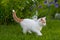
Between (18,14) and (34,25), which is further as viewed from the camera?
(18,14)

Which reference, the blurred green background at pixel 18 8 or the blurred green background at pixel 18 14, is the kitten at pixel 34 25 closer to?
the blurred green background at pixel 18 14

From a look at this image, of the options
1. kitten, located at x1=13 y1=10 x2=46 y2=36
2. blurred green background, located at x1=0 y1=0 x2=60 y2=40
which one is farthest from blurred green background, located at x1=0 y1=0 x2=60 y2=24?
kitten, located at x1=13 y1=10 x2=46 y2=36

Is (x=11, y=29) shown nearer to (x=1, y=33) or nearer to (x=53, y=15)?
(x=1, y=33)

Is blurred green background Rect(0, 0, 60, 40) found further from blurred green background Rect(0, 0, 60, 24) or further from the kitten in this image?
the kitten

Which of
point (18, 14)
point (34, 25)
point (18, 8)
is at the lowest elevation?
point (34, 25)

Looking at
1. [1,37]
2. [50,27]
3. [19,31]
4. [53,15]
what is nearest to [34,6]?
[50,27]

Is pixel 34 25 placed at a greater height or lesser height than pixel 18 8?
lesser

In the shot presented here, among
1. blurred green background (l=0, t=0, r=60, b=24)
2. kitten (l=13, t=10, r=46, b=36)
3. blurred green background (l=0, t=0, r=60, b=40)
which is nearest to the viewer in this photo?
kitten (l=13, t=10, r=46, b=36)

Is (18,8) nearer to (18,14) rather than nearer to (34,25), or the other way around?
(18,14)

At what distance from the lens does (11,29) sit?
19.7ft

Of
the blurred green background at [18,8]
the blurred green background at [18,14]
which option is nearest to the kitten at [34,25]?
the blurred green background at [18,14]

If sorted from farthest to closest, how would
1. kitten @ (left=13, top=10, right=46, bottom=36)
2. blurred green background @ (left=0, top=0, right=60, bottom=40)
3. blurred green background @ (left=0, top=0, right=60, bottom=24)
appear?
blurred green background @ (left=0, top=0, right=60, bottom=24) → blurred green background @ (left=0, top=0, right=60, bottom=40) → kitten @ (left=13, top=10, right=46, bottom=36)

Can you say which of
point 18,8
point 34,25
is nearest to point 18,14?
point 18,8

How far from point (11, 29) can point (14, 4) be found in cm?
98
